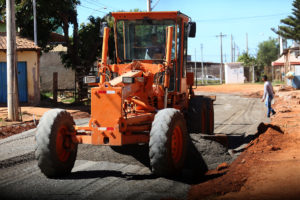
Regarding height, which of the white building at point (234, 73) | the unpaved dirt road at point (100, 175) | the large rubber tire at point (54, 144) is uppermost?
the white building at point (234, 73)

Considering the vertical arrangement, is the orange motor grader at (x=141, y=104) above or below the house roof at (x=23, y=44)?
below

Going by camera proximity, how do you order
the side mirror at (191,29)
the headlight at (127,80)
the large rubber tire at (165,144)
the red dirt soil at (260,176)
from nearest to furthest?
the red dirt soil at (260,176)
the large rubber tire at (165,144)
the headlight at (127,80)
the side mirror at (191,29)

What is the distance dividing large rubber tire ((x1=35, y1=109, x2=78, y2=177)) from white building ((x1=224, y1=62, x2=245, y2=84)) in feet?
151

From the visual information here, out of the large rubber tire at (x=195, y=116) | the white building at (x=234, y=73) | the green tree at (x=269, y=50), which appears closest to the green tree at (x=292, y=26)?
the white building at (x=234, y=73)

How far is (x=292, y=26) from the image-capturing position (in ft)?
180

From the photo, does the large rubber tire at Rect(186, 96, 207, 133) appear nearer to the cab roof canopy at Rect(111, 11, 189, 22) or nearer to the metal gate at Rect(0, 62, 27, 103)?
the cab roof canopy at Rect(111, 11, 189, 22)

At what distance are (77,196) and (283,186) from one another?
306 cm

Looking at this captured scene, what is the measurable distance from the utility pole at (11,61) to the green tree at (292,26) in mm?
44841

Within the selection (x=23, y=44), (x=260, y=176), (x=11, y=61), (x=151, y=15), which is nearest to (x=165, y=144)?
(x=260, y=176)

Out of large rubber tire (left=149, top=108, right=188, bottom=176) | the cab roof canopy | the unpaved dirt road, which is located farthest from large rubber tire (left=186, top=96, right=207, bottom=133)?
large rubber tire (left=149, top=108, right=188, bottom=176)

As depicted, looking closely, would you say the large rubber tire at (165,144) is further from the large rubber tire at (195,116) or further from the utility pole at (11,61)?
the utility pole at (11,61)

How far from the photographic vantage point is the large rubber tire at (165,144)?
711cm

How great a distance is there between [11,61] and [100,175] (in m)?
10.0

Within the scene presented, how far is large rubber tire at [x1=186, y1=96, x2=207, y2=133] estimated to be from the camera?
36.4 ft
